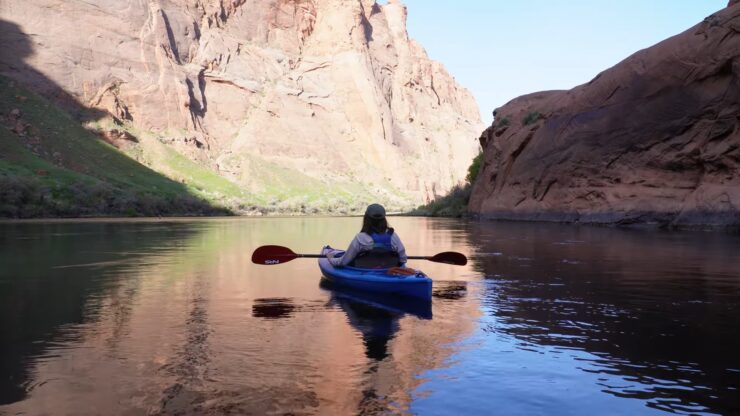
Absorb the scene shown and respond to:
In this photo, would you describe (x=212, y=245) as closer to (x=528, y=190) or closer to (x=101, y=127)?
(x=528, y=190)

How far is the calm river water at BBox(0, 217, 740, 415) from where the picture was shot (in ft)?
17.5

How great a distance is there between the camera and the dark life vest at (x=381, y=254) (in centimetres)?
1155

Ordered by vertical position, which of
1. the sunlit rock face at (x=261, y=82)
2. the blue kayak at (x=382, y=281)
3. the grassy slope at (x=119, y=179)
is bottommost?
the blue kayak at (x=382, y=281)

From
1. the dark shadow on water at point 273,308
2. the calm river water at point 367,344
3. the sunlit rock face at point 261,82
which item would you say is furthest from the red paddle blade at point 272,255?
the sunlit rock face at point 261,82

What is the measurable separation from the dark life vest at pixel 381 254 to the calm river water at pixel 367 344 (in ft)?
2.37

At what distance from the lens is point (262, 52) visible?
429 feet

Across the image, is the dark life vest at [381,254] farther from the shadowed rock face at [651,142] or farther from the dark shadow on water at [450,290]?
the shadowed rock face at [651,142]

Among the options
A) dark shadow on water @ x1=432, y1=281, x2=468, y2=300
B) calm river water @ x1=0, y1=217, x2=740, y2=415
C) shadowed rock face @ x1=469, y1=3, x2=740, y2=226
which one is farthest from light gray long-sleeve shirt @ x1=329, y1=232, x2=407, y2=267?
shadowed rock face @ x1=469, y1=3, x2=740, y2=226

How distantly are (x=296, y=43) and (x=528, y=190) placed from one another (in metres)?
101

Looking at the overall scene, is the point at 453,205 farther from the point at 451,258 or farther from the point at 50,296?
the point at 50,296

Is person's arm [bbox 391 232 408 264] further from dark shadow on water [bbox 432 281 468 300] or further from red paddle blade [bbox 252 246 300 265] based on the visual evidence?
red paddle blade [bbox 252 246 300 265]

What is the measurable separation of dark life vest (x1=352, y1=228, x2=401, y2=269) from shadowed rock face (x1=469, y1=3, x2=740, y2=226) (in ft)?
84.5

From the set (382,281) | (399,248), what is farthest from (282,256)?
(382,281)

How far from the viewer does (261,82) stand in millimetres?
126875
